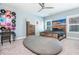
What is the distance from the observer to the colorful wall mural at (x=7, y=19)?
1.58 meters

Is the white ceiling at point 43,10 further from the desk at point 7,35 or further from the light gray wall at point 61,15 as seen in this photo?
the desk at point 7,35

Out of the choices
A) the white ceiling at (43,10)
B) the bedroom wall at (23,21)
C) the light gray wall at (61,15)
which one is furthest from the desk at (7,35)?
the light gray wall at (61,15)

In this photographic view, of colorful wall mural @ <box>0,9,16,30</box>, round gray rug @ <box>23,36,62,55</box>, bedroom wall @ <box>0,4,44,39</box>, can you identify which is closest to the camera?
round gray rug @ <box>23,36,62,55</box>

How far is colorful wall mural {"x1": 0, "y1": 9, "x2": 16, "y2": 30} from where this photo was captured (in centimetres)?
158

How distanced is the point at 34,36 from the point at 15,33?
1.26ft

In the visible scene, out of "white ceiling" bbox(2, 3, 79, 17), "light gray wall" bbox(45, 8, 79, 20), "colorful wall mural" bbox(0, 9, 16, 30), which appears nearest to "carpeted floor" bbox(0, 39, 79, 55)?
"colorful wall mural" bbox(0, 9, 16, 30)

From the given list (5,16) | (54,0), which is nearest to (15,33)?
(5,16)

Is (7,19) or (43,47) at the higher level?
(7,19)

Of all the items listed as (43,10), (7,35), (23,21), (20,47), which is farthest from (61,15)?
(7,35)

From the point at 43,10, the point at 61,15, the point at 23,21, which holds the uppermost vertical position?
the point at 43,10

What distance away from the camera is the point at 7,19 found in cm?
163

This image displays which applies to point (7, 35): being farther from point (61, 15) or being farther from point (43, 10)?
point (61, 15)

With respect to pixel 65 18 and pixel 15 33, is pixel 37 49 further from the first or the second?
pixel 65 18

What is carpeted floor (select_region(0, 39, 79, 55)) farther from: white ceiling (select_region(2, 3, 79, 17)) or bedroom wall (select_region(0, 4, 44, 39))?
white ceiling (select_region(2, 3, 79, 17))
